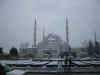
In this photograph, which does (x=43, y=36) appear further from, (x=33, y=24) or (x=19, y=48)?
(x=19, y=48)

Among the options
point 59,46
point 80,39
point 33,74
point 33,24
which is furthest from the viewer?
point 33,24

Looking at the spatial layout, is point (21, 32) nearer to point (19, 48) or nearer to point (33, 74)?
point (19, 48)

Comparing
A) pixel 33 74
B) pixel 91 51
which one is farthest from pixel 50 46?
pixel 33 74

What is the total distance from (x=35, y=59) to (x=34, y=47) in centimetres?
70

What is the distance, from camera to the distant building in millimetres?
7502

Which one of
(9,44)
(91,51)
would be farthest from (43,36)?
(91,51)

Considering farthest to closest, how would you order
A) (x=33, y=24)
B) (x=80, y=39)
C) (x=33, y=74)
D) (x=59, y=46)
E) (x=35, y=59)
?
(x=33, y=24), (x=59, y=46), (x=35, y=59), (x=80, y=39), (x=33, y=74)

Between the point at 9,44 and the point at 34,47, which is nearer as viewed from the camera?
the point at 9,44

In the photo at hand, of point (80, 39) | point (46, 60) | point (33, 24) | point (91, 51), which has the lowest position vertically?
point (46, 60)

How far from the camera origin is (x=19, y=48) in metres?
7.11

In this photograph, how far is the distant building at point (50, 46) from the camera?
7.50 meters

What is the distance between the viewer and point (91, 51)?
275 inches

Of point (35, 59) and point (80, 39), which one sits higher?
point (80, 39)

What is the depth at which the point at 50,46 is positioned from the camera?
782cm
